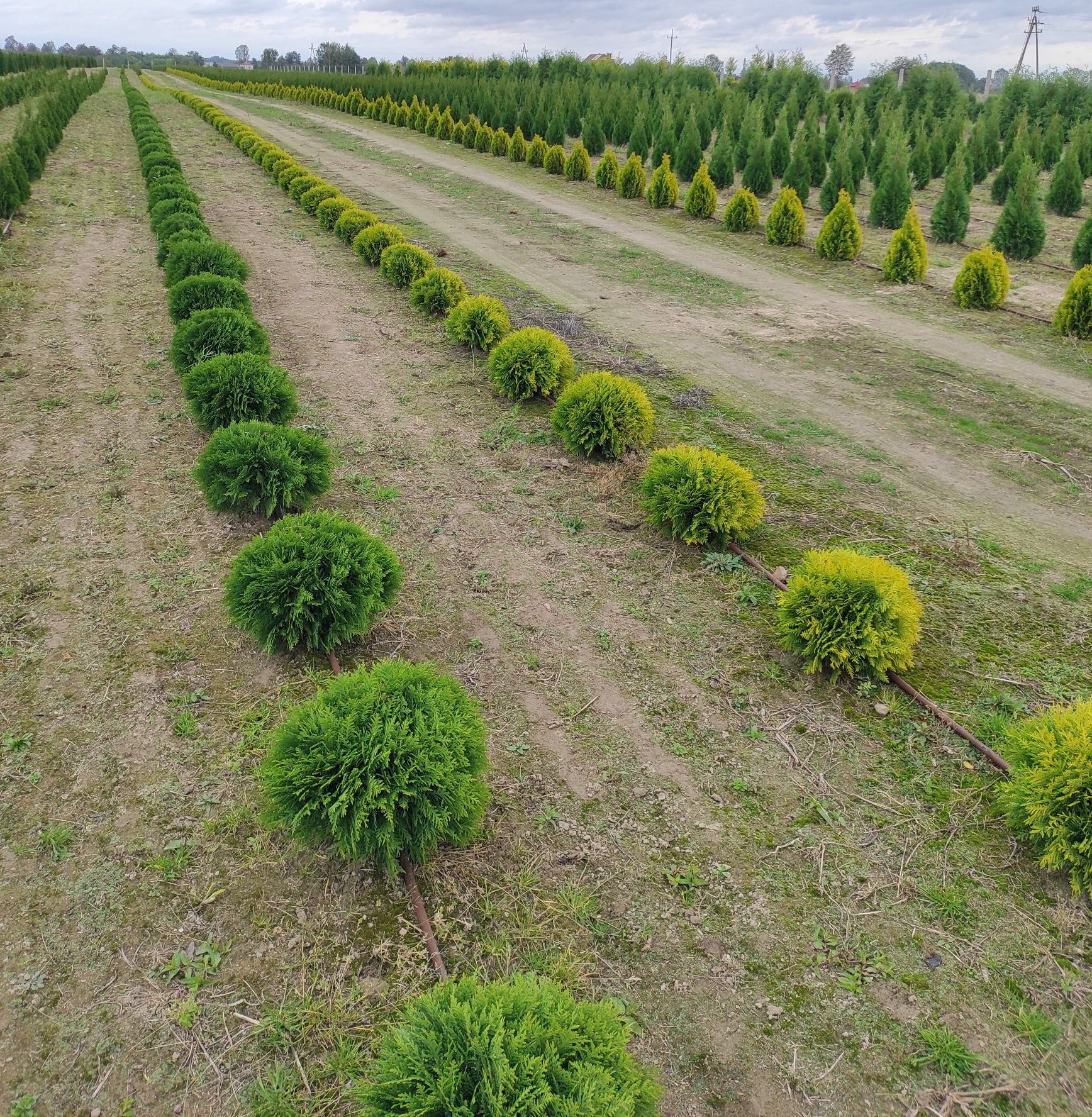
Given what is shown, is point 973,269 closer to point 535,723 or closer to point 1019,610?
point 1019,610

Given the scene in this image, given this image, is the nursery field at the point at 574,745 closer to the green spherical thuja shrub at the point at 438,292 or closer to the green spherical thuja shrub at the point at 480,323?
the green spherical thuja shrub at the point at 480,323

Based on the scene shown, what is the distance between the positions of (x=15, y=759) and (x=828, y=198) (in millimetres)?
17137

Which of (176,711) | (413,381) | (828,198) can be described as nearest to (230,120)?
(828,198)

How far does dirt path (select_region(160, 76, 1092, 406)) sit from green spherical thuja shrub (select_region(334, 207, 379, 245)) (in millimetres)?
3051

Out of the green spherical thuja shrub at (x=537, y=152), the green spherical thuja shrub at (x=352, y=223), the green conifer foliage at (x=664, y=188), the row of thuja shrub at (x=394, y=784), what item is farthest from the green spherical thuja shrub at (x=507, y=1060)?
the green spherical thuja shrub at (x=537, y=152)

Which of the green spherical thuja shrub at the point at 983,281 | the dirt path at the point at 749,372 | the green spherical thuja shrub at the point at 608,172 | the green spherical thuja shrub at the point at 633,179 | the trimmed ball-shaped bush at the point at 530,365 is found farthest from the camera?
the green spherical thuja shrub at the point at 608,172

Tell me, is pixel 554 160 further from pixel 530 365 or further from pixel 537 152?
pixel 530 365

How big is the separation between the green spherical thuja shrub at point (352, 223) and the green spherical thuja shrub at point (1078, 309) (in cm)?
1001

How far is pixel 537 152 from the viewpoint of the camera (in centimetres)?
2208

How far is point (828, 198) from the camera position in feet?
51.9

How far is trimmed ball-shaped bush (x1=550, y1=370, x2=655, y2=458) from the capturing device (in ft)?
21.1

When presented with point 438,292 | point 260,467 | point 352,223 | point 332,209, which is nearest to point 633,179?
point 332,209

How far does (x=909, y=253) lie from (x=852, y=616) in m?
9.87

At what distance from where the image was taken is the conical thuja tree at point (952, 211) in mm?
13602
